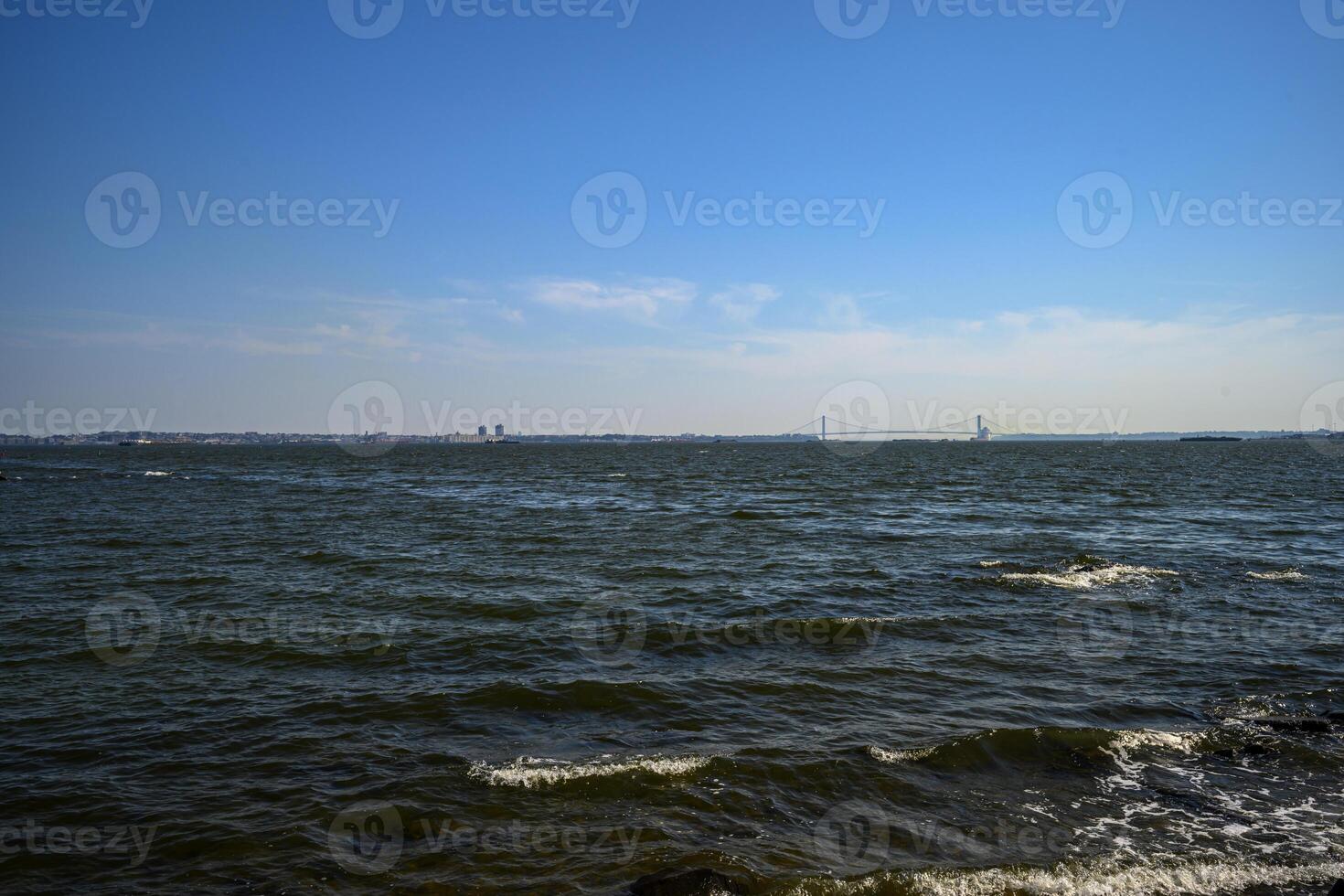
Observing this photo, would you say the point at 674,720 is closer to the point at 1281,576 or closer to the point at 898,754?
the point at 898,754

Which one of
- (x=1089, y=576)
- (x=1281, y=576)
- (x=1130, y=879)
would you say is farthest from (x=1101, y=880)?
(x=1281, y=576)

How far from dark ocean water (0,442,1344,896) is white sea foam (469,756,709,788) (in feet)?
0.18

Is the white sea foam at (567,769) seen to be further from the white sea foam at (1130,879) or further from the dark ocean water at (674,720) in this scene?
the white sea foam at (1130,879)

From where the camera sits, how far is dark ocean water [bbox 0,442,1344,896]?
8.52m

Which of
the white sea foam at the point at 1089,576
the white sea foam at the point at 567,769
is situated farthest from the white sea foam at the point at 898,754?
the white sea foam at the point at 1089,576

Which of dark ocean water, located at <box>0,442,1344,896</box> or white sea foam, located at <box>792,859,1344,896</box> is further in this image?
dark ocean water, located at <box>0,442,1344,896</box>

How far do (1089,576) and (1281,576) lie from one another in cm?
601

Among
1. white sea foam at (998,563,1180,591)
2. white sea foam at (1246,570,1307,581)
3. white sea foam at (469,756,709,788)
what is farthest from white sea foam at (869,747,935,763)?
white sea foam at (1246,570,1307,581)

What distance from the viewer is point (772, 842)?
29.1 ft

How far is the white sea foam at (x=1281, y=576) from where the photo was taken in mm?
23766

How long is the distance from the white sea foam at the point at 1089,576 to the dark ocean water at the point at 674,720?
0.62 ft

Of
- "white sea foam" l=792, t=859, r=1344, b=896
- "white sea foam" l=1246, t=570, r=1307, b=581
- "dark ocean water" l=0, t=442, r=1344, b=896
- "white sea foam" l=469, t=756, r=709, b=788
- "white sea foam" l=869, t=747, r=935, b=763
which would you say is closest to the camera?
"white sea foam" l=792, t=859, r=1344, b=896

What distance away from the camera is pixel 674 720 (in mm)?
12617

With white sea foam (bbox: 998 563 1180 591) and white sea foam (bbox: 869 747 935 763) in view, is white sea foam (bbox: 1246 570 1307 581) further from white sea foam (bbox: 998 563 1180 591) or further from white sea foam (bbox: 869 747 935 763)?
white sea foam (bbox: 869 747 935 763)
